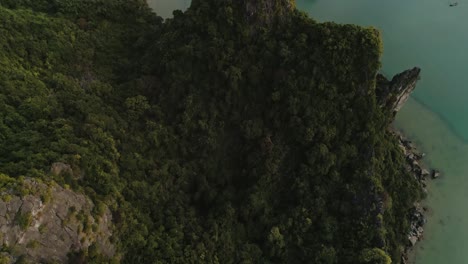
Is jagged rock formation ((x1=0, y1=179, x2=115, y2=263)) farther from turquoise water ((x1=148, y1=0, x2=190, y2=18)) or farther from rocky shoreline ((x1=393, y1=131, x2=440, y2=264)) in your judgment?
turquoise water ((x1=148, y1=0, x2=190, y2=18))

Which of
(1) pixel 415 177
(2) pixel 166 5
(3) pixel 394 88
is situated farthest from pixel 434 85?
(2) pixel 166 5

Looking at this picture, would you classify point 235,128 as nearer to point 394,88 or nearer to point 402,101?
point 394,88

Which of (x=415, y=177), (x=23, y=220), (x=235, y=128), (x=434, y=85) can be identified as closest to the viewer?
(x=23, y=220)

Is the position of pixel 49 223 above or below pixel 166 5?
below

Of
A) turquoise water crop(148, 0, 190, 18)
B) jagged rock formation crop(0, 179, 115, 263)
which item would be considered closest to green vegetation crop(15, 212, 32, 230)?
jagged rock formation crop(0, 179, 115, 263)

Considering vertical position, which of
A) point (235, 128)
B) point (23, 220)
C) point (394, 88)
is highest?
point (394, 88)

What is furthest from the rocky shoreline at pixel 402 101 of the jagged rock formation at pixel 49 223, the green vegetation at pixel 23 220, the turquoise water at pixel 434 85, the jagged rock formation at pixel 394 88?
the green vegetation at pixel 23 220
